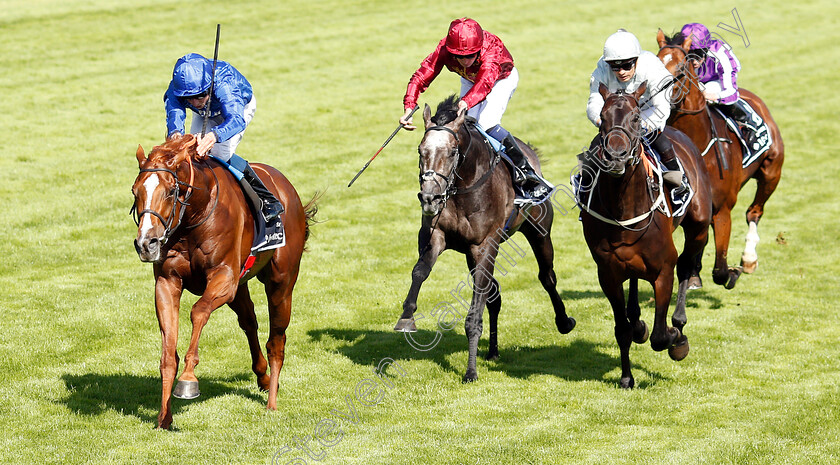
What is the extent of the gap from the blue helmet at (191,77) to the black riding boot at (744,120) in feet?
22.1

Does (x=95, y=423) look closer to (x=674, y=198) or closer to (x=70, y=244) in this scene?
(x=674, y=198)

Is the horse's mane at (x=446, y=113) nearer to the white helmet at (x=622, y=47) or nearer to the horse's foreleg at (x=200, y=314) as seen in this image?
the white helmet at (x=622, y=47)

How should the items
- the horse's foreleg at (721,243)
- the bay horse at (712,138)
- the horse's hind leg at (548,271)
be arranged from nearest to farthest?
the horse's hind leg at (548,271)
the bay horse at (712,138)
the horse's foreleg at (721,243)

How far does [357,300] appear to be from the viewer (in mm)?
10820

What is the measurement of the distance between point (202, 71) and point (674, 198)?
13.2ft

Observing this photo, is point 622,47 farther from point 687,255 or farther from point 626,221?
point 687,255

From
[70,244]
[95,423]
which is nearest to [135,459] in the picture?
[95,423]

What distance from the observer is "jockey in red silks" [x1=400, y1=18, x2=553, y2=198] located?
806cm

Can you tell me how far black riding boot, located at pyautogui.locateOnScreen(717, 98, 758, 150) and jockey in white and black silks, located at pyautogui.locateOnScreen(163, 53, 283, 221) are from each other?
248 inches

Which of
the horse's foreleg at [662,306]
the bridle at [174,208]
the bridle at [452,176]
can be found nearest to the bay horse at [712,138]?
the horse's foreleg at [662,306]

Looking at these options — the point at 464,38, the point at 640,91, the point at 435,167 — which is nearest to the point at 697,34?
the point at 464,38

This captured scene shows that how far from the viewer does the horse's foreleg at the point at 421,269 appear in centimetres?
753

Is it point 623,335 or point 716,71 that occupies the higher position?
point 716,71

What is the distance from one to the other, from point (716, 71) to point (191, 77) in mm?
6601
